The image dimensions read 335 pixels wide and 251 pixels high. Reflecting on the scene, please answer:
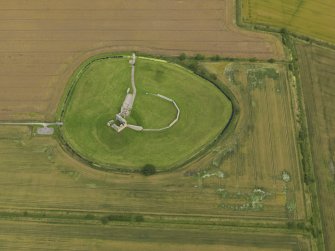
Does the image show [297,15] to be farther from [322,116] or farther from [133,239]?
[133,239]

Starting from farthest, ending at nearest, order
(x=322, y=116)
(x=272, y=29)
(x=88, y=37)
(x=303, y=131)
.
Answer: (x=88, y=37) → (x=272, y=29) → (x=322, y=116) → (x=303, y=131)

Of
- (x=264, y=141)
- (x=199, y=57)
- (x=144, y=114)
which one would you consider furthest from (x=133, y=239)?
(x=199, y=57)

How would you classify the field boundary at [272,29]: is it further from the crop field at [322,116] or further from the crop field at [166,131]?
the crop field at [322,116]

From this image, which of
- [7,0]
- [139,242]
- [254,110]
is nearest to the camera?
[139,242]

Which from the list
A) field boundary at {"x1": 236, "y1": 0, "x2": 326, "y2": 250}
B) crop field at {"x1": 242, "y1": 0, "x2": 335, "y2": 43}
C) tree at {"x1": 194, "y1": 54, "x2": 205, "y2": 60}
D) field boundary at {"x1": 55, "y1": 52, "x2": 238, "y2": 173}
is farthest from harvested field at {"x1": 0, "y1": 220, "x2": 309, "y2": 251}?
crop field at {"x1": 242, "y1": 0, "x2": 335, "y2": 43}

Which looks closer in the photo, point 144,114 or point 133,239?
point 133,239

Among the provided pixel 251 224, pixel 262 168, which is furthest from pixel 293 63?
pixel 251 224

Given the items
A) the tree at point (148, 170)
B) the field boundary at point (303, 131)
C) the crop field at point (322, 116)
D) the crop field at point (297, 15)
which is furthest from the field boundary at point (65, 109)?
the crop field at point (297, 15)

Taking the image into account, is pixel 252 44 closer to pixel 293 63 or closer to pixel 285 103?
pixel 293 63
